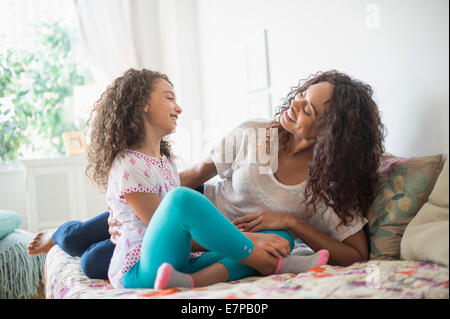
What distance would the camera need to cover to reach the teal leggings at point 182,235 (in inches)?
42.8

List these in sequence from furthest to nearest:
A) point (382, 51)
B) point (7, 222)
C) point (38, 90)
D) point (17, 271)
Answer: point (38, 90) → point (7, 222) → point (17, 271) → point (382, 51)

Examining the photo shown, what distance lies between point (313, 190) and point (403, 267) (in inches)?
15.5

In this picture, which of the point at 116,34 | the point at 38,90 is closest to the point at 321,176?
the point at 116,34

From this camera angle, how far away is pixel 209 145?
144 inches

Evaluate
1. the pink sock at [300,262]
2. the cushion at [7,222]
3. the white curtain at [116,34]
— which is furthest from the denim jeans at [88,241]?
the white curtain at [116,34]

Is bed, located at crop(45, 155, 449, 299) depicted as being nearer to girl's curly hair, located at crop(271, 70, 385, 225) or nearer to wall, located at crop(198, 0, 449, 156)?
girl's curly hair, located at crop(271, 70, 385, 225)

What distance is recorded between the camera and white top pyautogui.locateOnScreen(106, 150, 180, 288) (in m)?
1.26

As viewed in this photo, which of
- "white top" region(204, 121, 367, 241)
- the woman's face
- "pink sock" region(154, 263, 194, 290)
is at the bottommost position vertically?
"pink sock" region(154, 263, 194, 290)

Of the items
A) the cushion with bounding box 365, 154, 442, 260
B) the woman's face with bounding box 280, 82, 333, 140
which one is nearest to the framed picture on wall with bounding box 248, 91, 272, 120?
the woman's face with bounding box 280, 82, 333, 140

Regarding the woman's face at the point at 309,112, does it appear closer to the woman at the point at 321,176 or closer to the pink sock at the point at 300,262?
the woman at the point at 321,176

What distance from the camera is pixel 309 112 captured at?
1.43 meters

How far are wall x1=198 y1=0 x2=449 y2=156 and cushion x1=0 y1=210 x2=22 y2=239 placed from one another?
1.75 meters

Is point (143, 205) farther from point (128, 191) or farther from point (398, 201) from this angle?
point (398, 201)

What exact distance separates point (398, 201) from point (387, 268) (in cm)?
30
